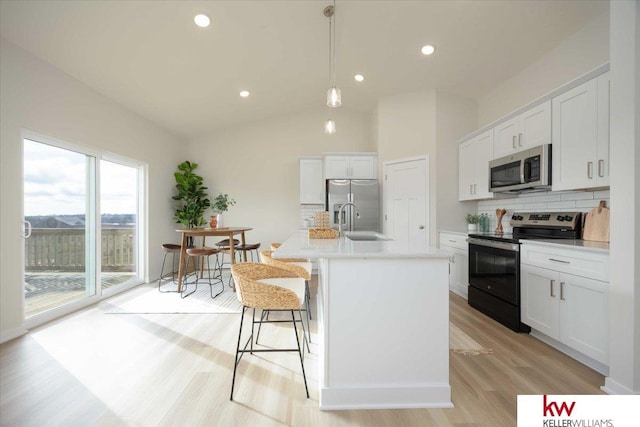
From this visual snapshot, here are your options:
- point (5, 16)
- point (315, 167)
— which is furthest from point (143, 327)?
point (315, 167)

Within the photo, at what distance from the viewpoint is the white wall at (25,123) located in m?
2.67

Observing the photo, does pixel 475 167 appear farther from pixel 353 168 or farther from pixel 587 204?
pixel 353 168

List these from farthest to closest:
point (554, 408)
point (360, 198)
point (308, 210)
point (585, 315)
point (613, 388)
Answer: point (308, 210) → point (360, 198) → point (585, 315) → point (613, 388) → point (554, 408)

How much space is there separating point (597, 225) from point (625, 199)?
870 mm

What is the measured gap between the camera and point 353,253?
1724mm

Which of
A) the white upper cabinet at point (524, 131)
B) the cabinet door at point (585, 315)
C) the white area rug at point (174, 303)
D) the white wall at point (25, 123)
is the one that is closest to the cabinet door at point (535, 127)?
the white upper cabinet at point (524, 131)

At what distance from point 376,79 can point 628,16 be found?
9.83ft

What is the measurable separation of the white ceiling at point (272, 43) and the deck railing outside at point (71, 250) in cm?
178


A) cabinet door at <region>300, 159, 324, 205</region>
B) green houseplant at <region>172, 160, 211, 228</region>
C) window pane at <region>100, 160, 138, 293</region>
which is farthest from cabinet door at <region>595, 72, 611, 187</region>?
green houseplant at <region>172, 160, 211, 228</region>

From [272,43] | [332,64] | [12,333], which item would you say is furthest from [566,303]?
[12,333]

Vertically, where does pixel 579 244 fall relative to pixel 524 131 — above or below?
below

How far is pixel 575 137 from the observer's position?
262cm

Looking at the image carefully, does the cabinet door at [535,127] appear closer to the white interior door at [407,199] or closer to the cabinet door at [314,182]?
the white interior door at [407,199]

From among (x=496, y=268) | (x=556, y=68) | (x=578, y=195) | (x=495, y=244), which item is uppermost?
(x=556, y=68)
